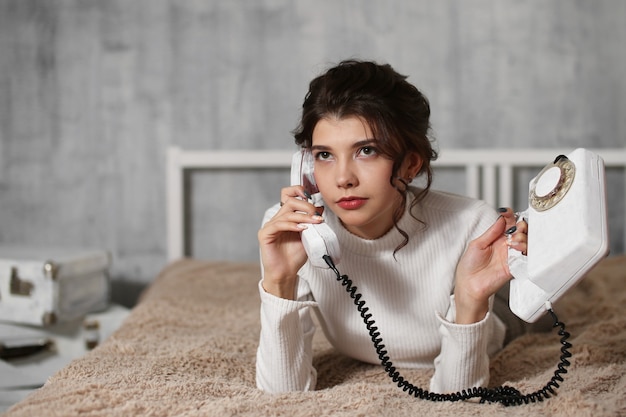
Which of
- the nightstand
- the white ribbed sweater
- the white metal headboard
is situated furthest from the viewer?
the white metal headboard

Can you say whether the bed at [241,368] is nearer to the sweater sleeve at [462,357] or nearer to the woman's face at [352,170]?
the sweater sleeve at [462,357]

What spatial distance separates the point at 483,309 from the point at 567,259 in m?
0.32

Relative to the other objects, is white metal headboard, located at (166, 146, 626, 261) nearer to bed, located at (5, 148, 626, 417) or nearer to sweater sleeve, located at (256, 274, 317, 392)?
bed, located at (5, 148, 626, 417)

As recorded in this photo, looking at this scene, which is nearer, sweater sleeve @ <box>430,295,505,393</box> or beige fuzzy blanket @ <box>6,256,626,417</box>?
beige fuzzy blanket @ <box>6,256,626,417</box>

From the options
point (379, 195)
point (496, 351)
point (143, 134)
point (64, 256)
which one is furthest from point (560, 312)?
point (143, 134)

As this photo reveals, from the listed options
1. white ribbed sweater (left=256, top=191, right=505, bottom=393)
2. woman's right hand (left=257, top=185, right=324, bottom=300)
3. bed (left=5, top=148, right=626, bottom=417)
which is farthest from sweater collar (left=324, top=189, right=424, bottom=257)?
bed (left=5, top=148, right=626, bottom=417)

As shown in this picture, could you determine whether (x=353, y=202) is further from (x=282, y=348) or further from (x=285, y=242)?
(x=282, y=348)

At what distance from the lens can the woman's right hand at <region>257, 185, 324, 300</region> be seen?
3.41 ft

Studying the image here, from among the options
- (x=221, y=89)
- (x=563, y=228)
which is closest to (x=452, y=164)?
(x=221, y=89)

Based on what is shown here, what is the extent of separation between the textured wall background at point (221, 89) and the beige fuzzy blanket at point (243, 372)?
2.09 feet

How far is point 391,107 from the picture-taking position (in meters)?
1.02

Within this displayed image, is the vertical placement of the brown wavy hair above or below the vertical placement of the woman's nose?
Answer: above

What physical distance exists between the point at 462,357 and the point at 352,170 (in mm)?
356

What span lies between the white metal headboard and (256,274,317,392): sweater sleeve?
1177 mm
